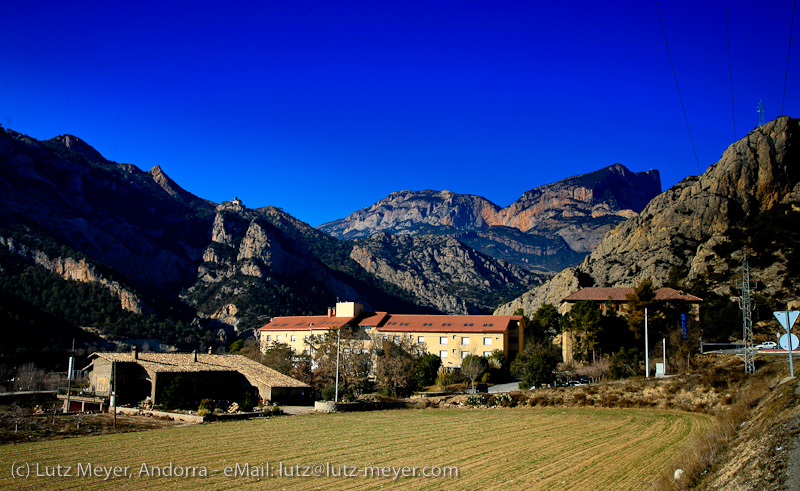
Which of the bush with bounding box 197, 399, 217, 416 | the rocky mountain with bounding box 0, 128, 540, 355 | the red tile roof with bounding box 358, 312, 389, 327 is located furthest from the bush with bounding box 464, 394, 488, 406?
the rocky mountain with bounding box 0, 128, 540, 355

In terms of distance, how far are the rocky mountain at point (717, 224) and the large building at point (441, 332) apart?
968 inches

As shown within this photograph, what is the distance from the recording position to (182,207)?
7835 inches

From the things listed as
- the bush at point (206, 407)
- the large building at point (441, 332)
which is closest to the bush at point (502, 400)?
the bush at point (206, 407)

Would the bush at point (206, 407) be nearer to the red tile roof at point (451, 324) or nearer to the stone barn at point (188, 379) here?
the stone barn at point (188, 379)

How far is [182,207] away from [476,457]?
640 feet

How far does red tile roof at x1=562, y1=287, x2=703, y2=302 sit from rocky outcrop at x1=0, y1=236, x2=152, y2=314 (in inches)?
3630

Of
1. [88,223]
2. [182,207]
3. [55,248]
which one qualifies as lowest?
[55,248]

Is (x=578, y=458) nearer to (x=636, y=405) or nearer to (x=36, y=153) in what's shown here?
(x=636, y=405)

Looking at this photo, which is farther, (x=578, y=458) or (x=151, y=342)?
(x=151, y=342)

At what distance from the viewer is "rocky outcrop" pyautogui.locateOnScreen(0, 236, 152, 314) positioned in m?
119

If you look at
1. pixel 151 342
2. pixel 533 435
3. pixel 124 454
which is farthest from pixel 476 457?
pixel 151 342

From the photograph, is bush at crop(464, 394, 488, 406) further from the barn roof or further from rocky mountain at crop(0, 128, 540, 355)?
rocky mountain at crop(0, 128, 540, 355)

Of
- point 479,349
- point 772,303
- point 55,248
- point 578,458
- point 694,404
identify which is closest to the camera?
point 578,458

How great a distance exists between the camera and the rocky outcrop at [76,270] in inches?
4685
